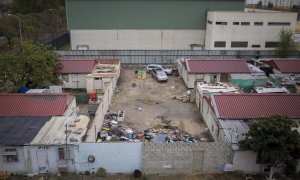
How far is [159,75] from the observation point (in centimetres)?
3497

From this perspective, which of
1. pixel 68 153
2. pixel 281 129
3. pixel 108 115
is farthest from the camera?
pixel 108 115

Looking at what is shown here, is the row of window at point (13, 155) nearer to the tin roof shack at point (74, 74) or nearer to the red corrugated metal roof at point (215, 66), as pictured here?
the tin roof shack at point (74, 74)

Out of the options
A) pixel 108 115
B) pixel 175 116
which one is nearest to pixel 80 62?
pixel 108 115

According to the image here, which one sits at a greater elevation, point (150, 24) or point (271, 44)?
point (150, 24)

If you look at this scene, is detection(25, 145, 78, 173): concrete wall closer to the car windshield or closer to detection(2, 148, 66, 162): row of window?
detection(2, 148, 66, 162): row of window

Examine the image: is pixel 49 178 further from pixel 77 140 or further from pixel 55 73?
pixel 55 73

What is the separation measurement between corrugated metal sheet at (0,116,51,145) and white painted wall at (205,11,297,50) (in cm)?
3256

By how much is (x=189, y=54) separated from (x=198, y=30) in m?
7.27

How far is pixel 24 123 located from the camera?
19.2 m

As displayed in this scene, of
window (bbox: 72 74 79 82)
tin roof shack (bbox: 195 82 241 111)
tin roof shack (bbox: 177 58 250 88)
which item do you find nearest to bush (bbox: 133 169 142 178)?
tin roof shack (bbox: 195 82 241 111)

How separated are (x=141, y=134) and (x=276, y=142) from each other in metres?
9.91

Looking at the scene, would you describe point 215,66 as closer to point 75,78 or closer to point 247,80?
point 247,80

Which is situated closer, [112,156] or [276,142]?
[276,142]

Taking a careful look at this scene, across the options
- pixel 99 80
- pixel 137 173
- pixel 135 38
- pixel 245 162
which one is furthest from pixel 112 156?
pixel 135 38
